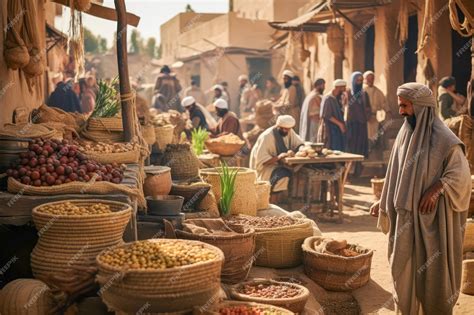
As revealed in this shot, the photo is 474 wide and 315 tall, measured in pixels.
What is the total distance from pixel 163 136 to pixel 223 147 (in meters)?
2.06

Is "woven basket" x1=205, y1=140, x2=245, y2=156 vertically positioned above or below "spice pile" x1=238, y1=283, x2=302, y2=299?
above

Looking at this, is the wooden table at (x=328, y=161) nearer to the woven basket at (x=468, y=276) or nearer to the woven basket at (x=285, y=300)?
the woven basket at (x=468, y=276)

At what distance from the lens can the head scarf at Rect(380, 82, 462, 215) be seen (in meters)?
4.94

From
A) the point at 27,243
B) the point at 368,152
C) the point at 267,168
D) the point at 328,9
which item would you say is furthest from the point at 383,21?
the point at 27,243

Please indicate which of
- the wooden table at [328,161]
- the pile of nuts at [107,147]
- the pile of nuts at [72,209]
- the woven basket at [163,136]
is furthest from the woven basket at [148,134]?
the pile of nuts at [72,209]

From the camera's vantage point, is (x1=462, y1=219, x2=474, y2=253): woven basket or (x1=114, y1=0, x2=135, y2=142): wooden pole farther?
(x1=462, y1=219, x2=474, y2=253): woven basket

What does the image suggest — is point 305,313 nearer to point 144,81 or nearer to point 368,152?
point 368,152

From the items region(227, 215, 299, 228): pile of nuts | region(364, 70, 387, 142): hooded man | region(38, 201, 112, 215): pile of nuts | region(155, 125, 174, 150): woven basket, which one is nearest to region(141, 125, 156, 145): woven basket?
region(155, 125, 174, 150): woven basket

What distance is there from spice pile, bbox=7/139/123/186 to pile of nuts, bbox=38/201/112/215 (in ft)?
1.76

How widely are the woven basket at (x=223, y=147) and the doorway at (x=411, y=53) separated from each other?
20.3 ft

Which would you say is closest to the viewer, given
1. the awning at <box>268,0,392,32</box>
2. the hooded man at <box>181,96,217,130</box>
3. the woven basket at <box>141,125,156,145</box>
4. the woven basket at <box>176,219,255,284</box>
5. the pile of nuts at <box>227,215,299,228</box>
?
the woven basket at <box>176,219,255,284</box>

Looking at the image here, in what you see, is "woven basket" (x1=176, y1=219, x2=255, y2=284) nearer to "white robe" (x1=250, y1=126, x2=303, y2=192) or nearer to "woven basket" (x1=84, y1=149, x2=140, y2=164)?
"woven basket" (x1=84, y1=149, x2=140, y2=164)

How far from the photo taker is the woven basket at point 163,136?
836 centimetres

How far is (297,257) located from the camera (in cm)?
625
